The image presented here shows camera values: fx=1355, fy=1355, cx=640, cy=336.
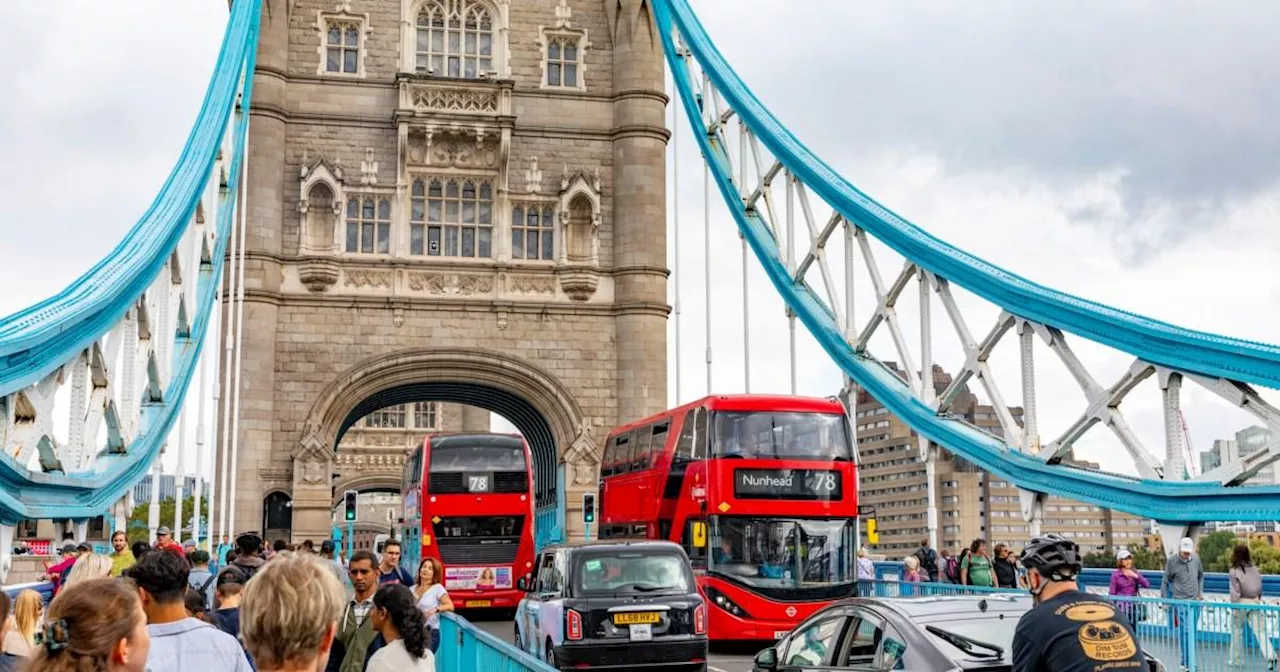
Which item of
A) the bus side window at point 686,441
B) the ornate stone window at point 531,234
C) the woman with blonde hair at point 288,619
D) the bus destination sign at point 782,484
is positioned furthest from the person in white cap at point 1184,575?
the ornate stone window at point 531,234

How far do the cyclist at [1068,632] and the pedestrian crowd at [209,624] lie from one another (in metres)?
2.58

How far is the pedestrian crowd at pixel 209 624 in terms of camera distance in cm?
335

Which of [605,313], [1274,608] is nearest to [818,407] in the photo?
[1274,608]

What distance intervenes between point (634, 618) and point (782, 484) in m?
5.23

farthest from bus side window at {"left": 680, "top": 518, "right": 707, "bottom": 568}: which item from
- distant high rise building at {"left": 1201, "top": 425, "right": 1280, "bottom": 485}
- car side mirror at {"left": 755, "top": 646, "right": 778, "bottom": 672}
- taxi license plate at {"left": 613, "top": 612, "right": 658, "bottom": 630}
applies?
car side mirror at {"left": 755, "top": 646, "right": 778, "bottom": 672}

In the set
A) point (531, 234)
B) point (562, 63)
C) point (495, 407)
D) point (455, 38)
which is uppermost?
point (455, 38)

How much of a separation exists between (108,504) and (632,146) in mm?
18038

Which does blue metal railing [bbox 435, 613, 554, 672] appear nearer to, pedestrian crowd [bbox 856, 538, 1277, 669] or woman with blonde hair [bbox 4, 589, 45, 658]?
woman with blonde hair [bbox 4, 589, 45, 658]

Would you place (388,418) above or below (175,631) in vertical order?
above

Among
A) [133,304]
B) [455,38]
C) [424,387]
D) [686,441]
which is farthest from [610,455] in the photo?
[455,38]

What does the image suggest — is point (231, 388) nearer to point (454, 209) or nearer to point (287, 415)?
point (287, 415)

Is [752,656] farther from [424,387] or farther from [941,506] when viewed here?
[941,506]

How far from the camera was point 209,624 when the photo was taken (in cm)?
495

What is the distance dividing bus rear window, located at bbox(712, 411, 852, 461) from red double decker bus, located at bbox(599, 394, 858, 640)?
0.5 inches
